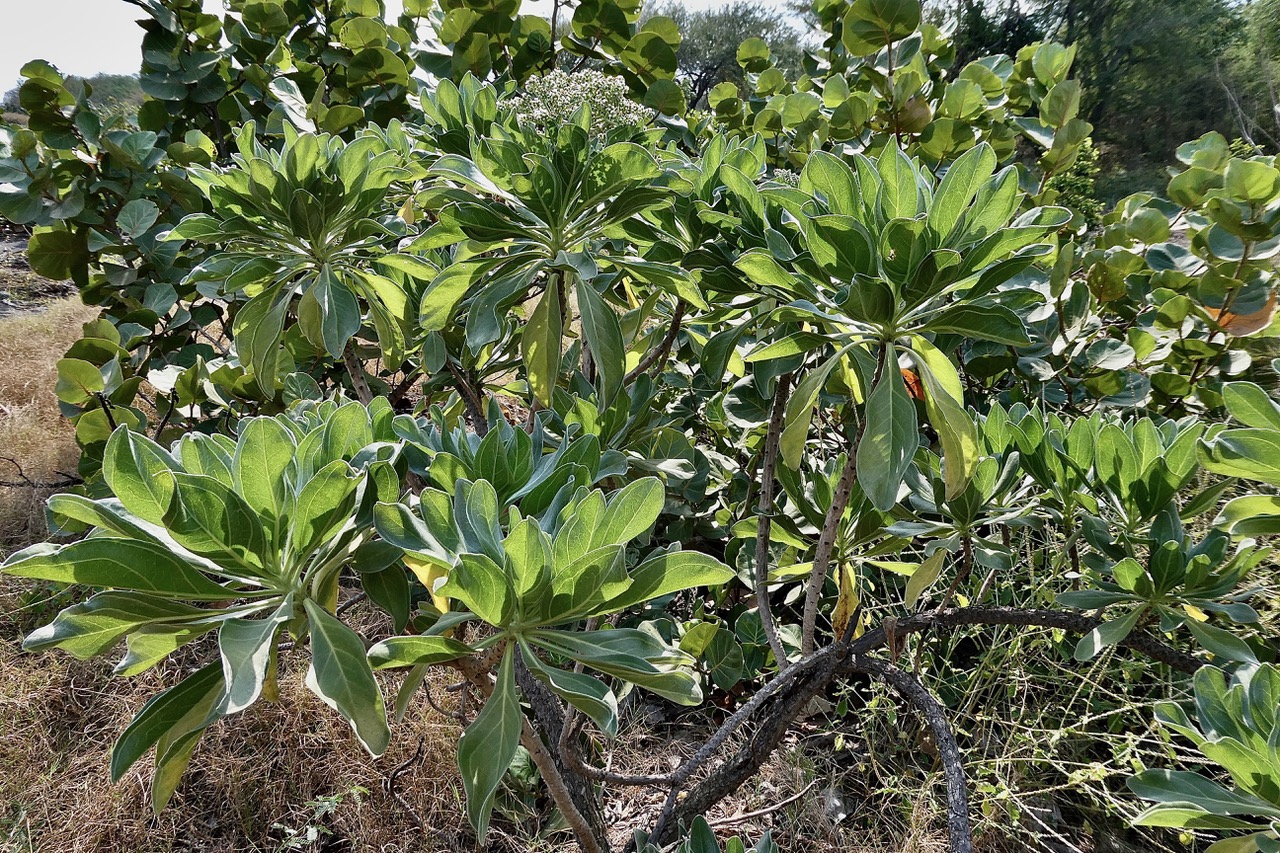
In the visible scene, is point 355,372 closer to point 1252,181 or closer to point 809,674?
point 809,674

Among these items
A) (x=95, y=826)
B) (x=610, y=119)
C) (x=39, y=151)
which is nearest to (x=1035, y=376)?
(x=610, y=119)

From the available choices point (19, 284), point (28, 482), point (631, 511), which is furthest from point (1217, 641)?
point (19, 284)

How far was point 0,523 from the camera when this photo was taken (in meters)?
2.92

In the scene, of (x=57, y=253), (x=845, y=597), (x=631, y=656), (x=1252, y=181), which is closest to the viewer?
(x=631, y=656)

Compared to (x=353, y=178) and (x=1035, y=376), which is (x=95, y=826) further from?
(x=1035, y=376)

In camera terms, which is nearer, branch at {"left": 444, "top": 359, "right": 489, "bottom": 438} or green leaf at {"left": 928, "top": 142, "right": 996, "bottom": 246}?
green leaf at {"left": 928, "top": 142, "right": 996, "bottom": 246}

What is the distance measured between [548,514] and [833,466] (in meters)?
0.82

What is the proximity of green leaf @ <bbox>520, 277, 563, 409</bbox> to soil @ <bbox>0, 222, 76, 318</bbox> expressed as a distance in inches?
238

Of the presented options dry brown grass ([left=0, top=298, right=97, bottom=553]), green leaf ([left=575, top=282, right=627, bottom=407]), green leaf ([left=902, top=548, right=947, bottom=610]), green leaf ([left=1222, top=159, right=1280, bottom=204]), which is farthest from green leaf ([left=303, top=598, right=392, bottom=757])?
dry brown grass ([left=0, top=298, right=97, bottom=553])

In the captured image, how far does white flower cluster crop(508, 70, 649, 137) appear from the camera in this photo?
4.20ft

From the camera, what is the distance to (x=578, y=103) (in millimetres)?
1276

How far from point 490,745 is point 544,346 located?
2.33ft

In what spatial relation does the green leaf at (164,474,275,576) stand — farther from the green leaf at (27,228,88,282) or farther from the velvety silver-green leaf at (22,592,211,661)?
the green leaf at (27,228,88,282)

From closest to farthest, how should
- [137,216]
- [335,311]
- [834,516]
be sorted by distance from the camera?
[834,516] → [335,311] → [137,216]
